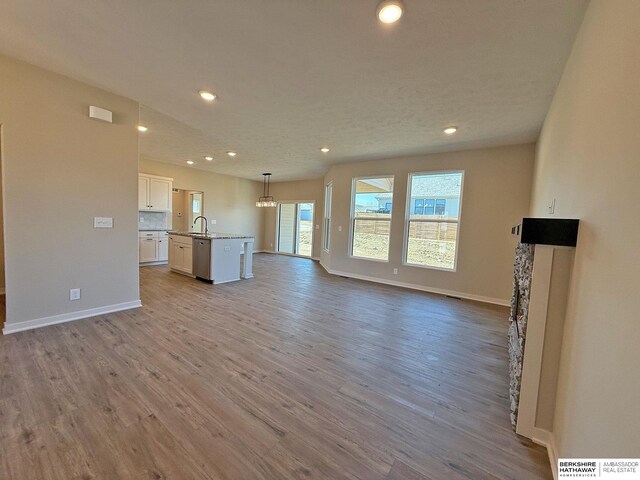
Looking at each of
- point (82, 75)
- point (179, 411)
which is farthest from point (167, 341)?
point (82, 75)

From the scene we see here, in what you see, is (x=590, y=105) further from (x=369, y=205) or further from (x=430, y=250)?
(x=369, y=205)

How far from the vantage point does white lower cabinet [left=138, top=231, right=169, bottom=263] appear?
253 inches

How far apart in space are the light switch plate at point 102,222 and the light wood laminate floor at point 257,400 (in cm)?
115

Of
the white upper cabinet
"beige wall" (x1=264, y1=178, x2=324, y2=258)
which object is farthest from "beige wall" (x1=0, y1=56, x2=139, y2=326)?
"beige wall" (x1=264, y1=178, x2=324, y2=258)

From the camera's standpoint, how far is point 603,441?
95cm

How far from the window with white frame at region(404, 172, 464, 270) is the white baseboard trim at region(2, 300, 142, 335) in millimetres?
4841

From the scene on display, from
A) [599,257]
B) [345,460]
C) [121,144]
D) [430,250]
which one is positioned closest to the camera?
[599,257]

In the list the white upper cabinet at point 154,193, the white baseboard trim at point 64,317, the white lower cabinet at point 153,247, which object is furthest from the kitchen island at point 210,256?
the white baseboard trim at point 64,317

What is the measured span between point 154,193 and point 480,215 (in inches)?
290

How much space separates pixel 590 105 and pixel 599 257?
0.94 metres

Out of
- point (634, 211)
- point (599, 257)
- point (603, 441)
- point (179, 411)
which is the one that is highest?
point (634, 211)

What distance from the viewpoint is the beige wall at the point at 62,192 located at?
2646 millimetres

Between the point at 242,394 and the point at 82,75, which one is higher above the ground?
the point at 82,75

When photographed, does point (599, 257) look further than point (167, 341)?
No
